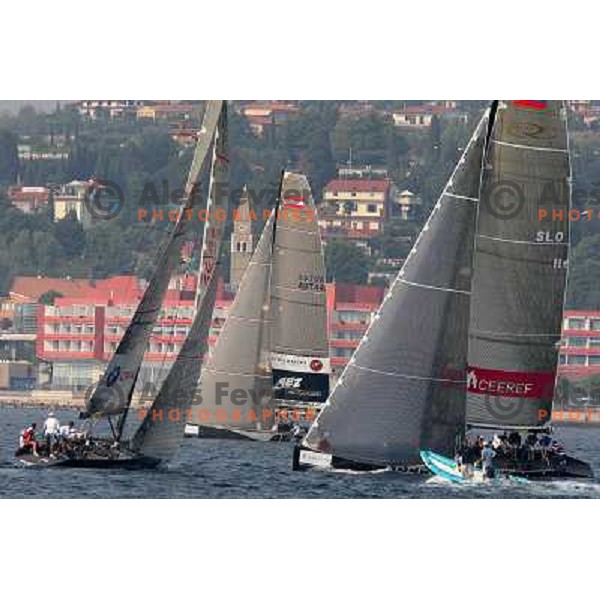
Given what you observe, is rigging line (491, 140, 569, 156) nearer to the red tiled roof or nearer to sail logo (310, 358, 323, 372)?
the red tiled roof

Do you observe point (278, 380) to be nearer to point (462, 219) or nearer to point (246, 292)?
point (246, 292)

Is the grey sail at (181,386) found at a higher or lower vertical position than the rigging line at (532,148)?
lower

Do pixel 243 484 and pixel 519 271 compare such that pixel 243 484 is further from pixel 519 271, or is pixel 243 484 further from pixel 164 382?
pixel 519 271

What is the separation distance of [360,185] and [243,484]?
4.88 m

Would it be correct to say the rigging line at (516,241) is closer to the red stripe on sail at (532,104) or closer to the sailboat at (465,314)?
the sailboat at (465,314)

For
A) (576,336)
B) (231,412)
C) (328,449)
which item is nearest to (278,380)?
(231,412)

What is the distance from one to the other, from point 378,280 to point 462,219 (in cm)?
354

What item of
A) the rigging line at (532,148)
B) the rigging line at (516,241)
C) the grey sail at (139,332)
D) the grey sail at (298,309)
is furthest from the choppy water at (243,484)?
the grey sail at (298,309)

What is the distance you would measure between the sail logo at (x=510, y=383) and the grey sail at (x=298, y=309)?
277 inches

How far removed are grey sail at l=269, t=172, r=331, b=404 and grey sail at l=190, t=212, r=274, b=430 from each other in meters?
0.29

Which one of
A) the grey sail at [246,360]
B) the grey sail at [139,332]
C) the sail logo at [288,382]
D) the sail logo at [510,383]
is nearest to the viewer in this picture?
the sail logo at [510,383]

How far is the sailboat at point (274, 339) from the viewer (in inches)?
1770

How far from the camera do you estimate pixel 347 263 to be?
42.1 metres

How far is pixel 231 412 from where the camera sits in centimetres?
4622
